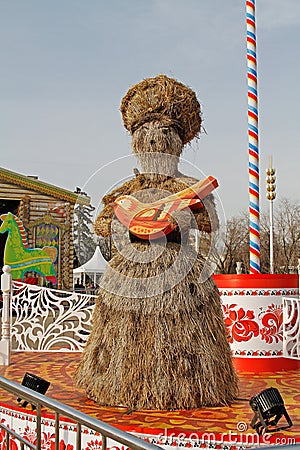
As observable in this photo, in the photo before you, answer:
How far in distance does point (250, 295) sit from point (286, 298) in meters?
0.35

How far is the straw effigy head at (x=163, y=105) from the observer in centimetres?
451

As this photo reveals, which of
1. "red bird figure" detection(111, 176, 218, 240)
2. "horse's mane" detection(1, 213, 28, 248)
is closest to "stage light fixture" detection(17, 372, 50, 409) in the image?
"red bird figure" detection(111, 176, 218, 240)

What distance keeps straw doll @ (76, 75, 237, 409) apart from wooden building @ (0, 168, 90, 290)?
509 inches

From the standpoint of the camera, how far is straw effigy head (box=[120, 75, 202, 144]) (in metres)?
4.51

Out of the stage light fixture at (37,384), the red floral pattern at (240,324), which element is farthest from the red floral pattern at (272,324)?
the stage light fixture at (37,384)

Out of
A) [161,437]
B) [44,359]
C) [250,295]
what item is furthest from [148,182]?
[44,359]

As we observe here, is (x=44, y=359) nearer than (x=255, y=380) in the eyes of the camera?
No

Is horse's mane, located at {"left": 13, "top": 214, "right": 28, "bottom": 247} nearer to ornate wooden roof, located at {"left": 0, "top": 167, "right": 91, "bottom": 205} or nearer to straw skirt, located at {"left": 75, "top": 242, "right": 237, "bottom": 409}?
ornate wooden roof, located at {"left": 0, "top": 167, "right": 91, "bottom": 205}

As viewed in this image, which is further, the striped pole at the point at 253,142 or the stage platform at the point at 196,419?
the striped pole at the point at 253,142

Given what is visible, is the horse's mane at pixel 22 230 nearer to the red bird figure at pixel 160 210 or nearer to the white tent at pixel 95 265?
the white tent at pixel 95 265

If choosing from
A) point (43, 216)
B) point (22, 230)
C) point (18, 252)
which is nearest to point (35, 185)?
point (43, 216)

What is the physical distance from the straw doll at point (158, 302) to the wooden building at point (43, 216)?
42.4 ft

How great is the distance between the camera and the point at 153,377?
3980mm

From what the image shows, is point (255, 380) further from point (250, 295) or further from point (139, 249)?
point (139, 249)
